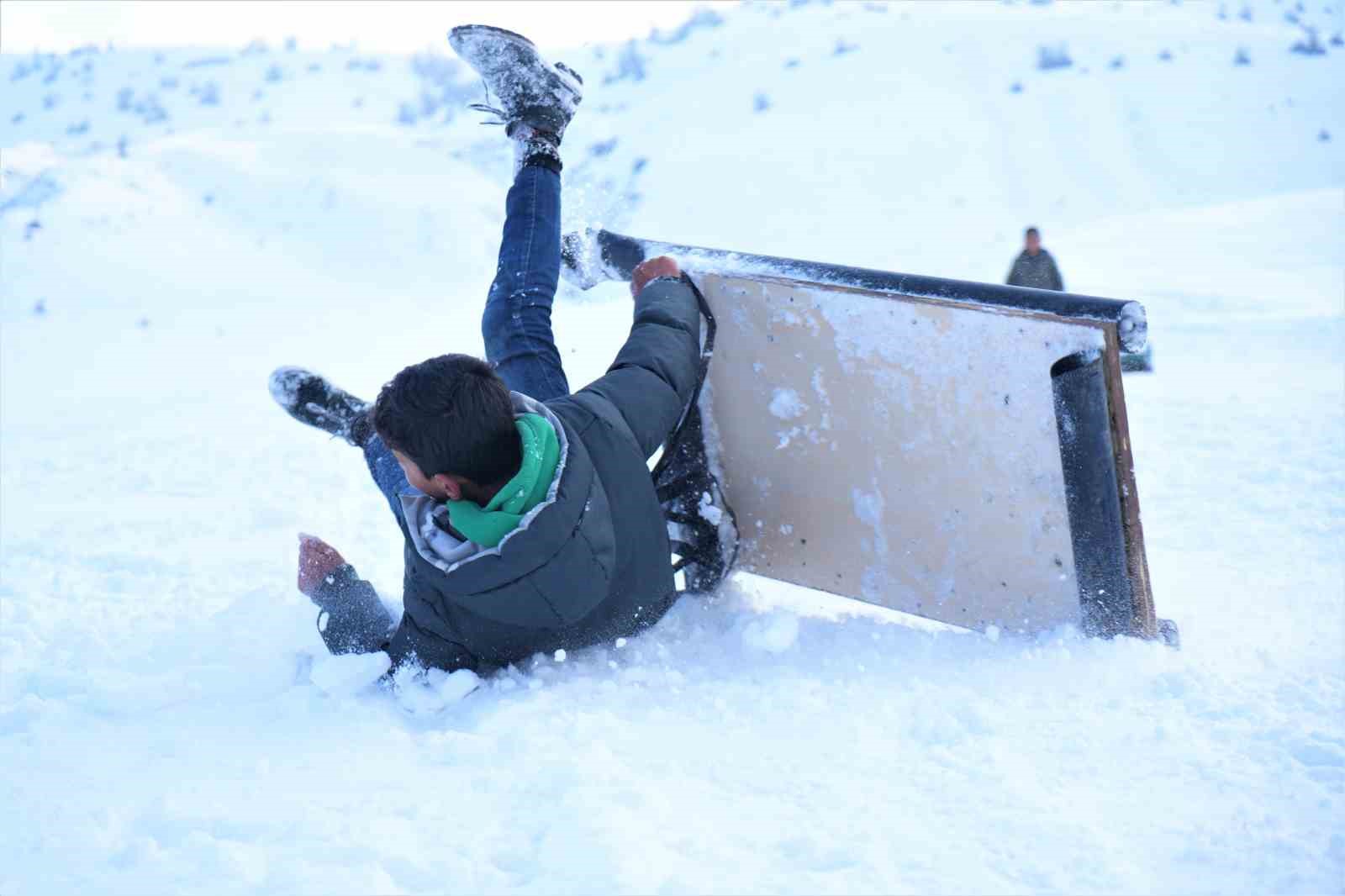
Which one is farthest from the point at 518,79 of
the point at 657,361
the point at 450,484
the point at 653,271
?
the point at 450,484

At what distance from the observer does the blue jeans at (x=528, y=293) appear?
2.71 metres

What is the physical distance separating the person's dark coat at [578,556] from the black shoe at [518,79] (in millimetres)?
723

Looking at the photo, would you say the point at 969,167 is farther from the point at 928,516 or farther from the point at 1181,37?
the point at 928,516

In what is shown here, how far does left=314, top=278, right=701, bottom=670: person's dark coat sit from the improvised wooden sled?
0.71 feet

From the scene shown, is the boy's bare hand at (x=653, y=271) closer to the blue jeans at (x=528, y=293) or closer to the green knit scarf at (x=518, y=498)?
the blue jeans at (x=528, y=293)

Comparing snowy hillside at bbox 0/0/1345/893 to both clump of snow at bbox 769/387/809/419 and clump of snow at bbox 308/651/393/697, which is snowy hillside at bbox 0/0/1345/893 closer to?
clump of snow at bbox 308/651/393/697

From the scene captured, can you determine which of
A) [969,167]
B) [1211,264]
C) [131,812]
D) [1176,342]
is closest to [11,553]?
[131,812]

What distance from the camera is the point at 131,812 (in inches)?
64.1

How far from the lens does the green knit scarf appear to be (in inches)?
73.2

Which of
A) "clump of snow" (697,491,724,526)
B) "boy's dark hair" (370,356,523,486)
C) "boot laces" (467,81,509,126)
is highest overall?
"boot laces" (467,81,509,126)

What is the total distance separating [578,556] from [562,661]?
0.42 meters

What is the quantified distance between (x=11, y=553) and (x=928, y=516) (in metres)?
2.79

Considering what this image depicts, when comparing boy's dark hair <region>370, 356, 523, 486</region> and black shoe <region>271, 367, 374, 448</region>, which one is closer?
boy's dark hair <region>370, 356, 523, 486</region>

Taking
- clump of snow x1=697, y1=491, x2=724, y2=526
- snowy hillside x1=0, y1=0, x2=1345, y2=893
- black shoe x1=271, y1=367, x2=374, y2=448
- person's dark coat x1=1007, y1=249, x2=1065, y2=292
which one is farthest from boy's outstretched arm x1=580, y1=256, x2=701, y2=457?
person's dark coat x1=1007, y1=249, x2=1065, y2=292
